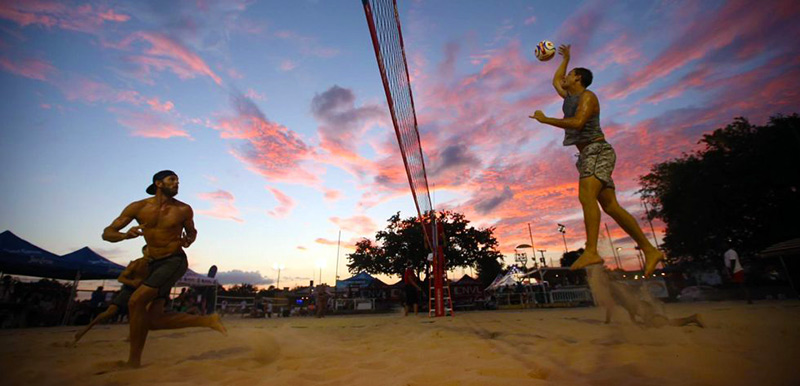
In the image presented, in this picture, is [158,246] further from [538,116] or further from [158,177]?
[538,116]

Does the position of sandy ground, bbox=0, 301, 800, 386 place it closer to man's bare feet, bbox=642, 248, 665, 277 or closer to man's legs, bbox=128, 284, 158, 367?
man's legs, bbox=128, 284, 158, 367

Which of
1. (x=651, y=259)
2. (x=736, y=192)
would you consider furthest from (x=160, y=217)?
(x=736, y=192)

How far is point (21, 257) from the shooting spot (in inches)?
384

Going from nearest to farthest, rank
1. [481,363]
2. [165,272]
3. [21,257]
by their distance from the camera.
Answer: [481,363] → [165,272] → [21,257]

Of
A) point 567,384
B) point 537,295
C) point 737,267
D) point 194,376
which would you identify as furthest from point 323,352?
point 537,295

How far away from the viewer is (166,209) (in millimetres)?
3113

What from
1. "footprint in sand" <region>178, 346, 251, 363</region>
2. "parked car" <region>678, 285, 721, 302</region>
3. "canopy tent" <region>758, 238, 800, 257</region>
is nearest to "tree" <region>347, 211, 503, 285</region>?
"parked car" <region>678, 285, 721, 302</region>

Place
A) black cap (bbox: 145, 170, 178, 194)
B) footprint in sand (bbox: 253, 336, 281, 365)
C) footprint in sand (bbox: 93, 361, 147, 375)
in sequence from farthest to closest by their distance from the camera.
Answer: black cap (bbox: 145, 170, 178, 194) < footprint in sand (bbox: 253, 336, 281, 365) < footprint in sand (bbox: 93, 361, 147, 375)

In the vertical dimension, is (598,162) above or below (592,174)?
above

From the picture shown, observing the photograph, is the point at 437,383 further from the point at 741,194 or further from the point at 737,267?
the point at 741,194

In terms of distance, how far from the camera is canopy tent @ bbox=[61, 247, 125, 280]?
37.2ft

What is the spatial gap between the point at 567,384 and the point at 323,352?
2.38 metres

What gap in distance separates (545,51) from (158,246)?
15.3 ft

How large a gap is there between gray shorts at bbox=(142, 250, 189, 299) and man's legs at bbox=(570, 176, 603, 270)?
12.2 ft
